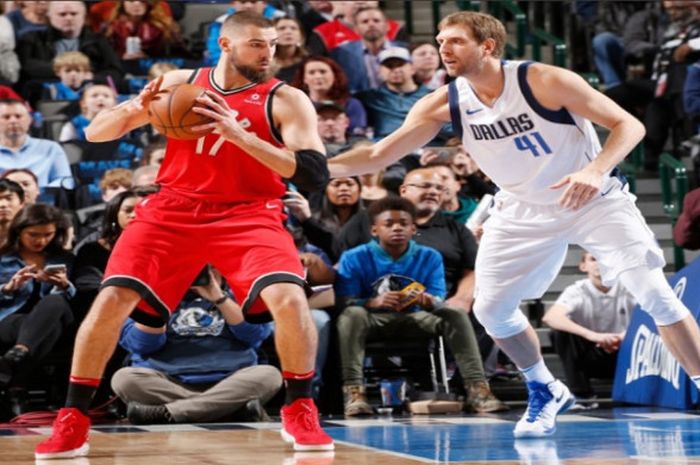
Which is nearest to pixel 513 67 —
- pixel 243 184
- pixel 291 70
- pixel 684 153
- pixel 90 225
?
pixel 243 184

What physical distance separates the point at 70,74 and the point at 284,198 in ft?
11.4

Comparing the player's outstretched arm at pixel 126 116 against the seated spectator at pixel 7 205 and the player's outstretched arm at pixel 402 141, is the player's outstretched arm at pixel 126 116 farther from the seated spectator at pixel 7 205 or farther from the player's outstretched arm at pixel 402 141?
the seated spectator at pixel 7 205

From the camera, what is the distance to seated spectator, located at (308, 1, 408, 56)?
496 inches

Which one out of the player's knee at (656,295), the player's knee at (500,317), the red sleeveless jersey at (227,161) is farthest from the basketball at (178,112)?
the player's knee at (656,295)

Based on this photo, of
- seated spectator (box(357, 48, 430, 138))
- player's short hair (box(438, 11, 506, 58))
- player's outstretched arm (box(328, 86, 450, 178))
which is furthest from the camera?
seated spectator (box(357, 48, 430, 138))

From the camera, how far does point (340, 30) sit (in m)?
12.7

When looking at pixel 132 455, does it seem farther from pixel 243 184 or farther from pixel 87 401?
pixel 243 184

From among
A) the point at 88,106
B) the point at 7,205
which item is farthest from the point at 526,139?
the point at 88,106

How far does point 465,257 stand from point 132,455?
4.25 metres

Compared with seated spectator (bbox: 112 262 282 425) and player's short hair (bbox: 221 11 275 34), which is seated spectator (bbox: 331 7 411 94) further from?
player's short hair (bbox: 221 11 275 34)

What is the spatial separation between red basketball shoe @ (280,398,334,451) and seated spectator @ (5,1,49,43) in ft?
24.7

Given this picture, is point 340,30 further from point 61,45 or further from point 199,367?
point 199,367

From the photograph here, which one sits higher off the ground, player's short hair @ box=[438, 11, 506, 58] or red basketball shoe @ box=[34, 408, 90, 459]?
player's short hair @ box=[438, 11, 506, 58]

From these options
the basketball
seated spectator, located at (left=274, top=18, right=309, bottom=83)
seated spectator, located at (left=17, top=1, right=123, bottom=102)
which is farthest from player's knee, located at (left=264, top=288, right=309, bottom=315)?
seated spectator, located at (left=17, top=1, right=123, bottom=102)
